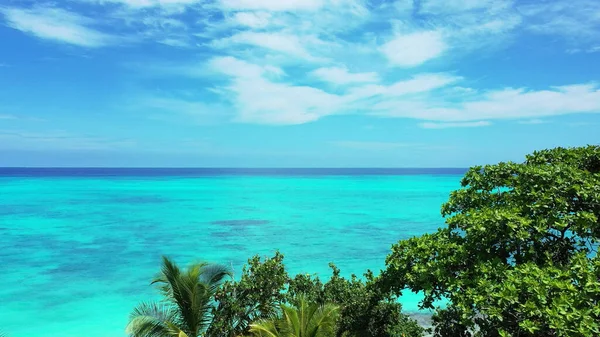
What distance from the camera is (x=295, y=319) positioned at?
714cm

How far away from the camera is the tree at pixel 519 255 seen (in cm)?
560

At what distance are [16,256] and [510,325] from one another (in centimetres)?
2983

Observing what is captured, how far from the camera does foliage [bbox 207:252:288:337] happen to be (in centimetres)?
967

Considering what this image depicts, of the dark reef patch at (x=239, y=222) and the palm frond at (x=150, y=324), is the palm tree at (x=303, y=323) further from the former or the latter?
the dark reef patch at (x=239, y=222)

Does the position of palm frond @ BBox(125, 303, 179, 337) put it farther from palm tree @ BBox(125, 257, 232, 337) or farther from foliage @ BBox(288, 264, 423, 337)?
foliage @ BBox(288, 264, 423, 337)

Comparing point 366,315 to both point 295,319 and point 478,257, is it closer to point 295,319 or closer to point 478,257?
point 295,319

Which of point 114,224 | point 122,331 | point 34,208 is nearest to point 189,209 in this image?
point 114,224

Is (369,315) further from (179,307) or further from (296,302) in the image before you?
(179,307)

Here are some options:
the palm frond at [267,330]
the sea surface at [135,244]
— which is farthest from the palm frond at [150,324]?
the sea surface at [135,244]

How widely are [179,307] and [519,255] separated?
6879 millimetres

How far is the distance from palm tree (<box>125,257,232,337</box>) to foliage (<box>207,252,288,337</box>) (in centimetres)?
49

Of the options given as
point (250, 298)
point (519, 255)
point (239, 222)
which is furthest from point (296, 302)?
point (239, 222)

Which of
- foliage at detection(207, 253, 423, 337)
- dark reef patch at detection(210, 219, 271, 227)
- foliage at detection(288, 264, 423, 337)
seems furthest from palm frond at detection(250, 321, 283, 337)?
dark reef patch at detection(210, 219, 271, 227)

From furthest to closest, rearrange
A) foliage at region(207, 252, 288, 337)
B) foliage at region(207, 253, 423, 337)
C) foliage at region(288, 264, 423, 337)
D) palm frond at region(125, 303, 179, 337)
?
foliage at region(207, 252, 288, 337), foliage at region(207, 253, 423, 337), foliage at region(288, 264, 423, 337), palm frond at region(125, 303, 179, 337)
